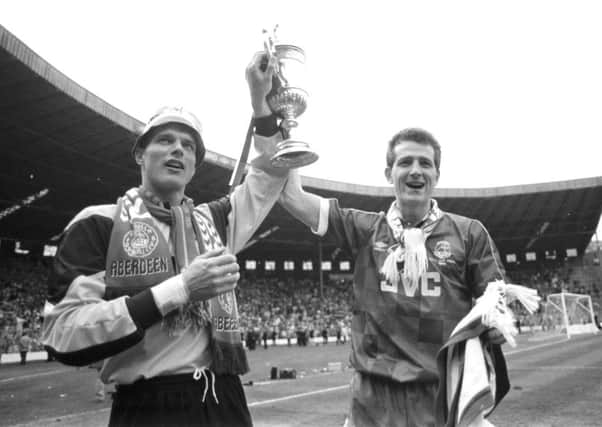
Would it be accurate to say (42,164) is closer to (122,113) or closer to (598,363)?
(122,113)

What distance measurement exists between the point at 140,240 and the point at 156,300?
368 mm

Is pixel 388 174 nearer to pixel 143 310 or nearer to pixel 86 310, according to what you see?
pixel 143 310

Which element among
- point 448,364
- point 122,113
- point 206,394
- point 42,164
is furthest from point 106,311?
point 42,164

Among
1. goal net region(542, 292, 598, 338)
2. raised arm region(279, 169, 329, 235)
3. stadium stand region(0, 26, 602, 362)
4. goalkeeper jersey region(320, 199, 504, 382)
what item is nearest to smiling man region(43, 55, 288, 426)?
raised arm region(279, 169, 329, 235)

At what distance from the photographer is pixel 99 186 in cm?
2973

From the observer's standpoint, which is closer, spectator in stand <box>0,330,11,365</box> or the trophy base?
the trophy base

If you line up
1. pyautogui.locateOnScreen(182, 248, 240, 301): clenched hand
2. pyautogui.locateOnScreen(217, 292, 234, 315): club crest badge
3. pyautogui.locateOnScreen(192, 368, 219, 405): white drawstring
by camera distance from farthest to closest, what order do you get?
pyautogui.locateOnScreen(217, 292, 234, 315): club crest badge
pyautogui.locateOnScreen(192, 368, 219, 405): white drawstring
pyautogui.locateOnScreen(182, 248, 240, 301): clenched hand

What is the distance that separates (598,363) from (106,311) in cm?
1616

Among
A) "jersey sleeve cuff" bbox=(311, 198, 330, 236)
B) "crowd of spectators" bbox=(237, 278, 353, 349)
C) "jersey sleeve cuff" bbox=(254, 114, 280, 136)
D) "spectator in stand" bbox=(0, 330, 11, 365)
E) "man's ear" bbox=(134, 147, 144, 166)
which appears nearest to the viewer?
"man's ear" bbox=(134, 147, 144, 166)

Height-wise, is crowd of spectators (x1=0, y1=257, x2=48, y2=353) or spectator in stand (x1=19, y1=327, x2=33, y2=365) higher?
crowd of spectators (x1=0, y1=257, x2=48, y2=353)

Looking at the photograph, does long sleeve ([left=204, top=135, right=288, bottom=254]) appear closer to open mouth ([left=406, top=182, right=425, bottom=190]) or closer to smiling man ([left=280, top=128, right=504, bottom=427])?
smiling man ([left=280, top=128, right=504, bottom=427])

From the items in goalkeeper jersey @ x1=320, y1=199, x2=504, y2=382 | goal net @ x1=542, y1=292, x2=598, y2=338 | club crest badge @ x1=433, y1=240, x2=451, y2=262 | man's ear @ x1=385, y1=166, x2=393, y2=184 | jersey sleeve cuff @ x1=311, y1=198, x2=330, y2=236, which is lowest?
goal net @ x1=542, y1=292, x2=598, y2=338

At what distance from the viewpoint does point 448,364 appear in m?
2.39

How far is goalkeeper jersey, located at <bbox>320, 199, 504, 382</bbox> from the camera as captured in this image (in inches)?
107
